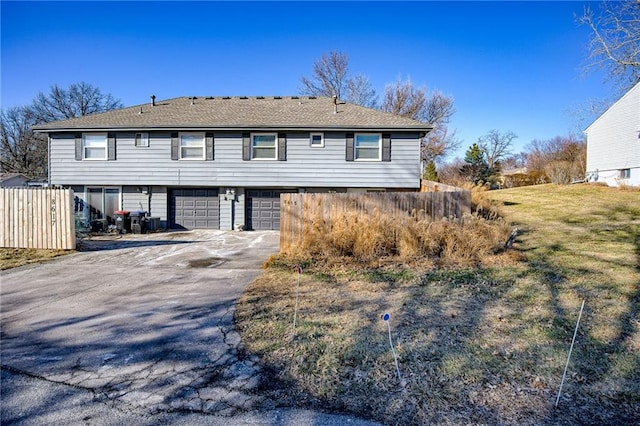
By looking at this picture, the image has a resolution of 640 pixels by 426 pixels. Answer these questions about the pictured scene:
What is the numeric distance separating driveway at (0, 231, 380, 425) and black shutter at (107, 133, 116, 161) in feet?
27.9

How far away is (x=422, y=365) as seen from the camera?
3248 millimetres

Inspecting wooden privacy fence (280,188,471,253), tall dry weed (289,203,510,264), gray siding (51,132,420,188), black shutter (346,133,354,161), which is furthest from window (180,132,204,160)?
tall dry weed (289,203,510,264)

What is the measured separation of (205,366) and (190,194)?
13.1 m

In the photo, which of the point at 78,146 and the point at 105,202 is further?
the point at 105,202

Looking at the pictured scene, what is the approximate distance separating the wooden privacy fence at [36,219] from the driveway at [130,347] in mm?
2294

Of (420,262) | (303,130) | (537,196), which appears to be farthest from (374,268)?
(537,196)

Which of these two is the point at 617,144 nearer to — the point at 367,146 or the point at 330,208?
the point at 367,146


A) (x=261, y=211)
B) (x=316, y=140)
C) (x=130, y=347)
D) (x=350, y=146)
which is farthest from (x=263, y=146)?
(x=130, y=347)

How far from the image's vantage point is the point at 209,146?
14.7m

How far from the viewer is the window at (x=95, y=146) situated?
15.0m

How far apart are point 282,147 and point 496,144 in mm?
40322

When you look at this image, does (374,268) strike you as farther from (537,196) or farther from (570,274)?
(537,196)

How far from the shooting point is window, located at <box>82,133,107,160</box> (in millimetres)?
14977

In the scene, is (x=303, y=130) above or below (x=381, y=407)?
above
